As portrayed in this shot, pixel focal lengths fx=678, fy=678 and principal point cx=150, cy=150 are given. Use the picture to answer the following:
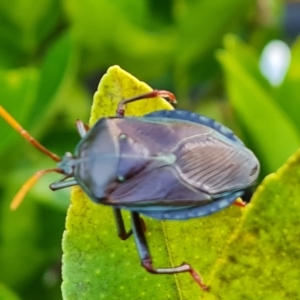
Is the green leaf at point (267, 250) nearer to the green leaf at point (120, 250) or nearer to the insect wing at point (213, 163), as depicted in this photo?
the green leaf at point (120, 250)

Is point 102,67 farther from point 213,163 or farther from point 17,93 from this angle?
point 213,163

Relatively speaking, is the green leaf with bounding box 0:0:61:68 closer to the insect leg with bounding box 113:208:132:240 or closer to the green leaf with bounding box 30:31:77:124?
the green leaf with bounding box 30:31:77:124

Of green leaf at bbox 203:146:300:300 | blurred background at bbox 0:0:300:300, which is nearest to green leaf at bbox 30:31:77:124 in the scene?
blurred background at bbox 0:0:300:300

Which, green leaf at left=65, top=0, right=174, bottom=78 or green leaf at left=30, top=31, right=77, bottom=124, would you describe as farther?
green leaf at left=65, top=0, right=174, bottom=78

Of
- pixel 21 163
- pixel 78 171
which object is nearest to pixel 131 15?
pixel 21 163

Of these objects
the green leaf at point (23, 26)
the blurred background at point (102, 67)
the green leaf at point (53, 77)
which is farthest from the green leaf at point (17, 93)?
the green leaf at point (23, 26)

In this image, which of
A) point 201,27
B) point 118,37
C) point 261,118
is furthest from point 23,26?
point 261,118

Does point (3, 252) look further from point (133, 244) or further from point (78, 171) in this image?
point (133, 244)
